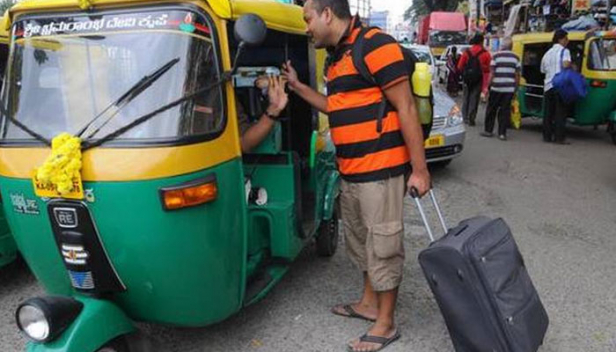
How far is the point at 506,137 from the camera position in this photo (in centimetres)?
1046

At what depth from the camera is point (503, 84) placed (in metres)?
9.81

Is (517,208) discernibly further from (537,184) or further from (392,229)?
(392,229)

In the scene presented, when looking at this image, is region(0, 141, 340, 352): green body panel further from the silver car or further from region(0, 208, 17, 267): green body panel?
the silver car

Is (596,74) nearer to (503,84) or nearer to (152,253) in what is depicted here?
(503,84)

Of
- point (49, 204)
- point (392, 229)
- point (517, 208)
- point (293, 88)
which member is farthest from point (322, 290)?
point (517, 208)

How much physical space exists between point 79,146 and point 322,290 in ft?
7.56

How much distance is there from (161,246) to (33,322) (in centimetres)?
61

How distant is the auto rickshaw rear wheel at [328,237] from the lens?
471cm

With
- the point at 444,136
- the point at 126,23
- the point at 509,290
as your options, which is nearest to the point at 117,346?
the point at 126,23

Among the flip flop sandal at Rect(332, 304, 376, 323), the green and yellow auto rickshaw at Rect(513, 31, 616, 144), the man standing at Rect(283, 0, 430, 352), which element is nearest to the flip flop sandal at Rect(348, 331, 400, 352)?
the man standing at Rect(283, 0, 430, 352)

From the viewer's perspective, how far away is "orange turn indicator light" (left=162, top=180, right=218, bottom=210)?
2555 millimetres

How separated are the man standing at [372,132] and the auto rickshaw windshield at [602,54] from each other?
7.67 metres

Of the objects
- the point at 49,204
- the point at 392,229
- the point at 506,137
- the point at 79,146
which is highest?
the point at 79,146

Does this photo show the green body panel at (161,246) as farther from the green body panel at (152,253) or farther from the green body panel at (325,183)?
the green body panel at (325,183)
